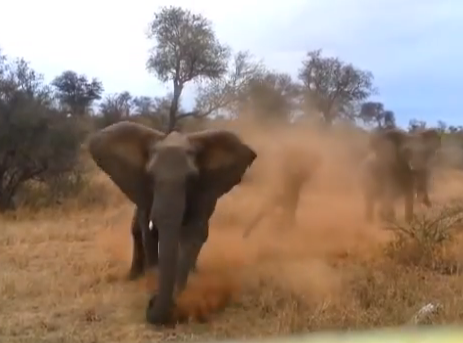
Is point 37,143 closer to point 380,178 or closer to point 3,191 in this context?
point 3,191

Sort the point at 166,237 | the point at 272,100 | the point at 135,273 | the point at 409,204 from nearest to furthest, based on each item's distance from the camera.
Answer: the point at 166,237 < the point at 135,273 < the point at 409,204 < the point at 272,100

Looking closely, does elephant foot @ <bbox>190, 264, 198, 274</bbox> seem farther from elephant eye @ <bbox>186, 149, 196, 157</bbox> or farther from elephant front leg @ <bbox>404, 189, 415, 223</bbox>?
elephant front leg @ <bbox>404, 189, 415, 223</bbox>

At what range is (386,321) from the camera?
7.52 meters

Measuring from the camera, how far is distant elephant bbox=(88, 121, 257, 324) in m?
7.79

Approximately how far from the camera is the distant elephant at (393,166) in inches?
703

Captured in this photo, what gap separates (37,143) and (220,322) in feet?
42.7

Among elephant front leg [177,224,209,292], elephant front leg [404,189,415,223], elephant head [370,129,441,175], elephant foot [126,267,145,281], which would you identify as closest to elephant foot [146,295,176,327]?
elephant front leg [177,224,209,292]

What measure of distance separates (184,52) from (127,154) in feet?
88.4

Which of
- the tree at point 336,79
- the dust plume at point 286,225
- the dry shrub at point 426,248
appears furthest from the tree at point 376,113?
the dry shrub at point 426,248

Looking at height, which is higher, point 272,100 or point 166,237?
point 272,100

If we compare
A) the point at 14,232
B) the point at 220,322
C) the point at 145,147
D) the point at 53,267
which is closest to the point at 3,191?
the point at 14,232

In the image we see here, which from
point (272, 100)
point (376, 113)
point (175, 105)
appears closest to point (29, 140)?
point (272, 100)

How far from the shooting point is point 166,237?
7781 mm

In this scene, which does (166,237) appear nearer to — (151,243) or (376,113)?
(151,243)
